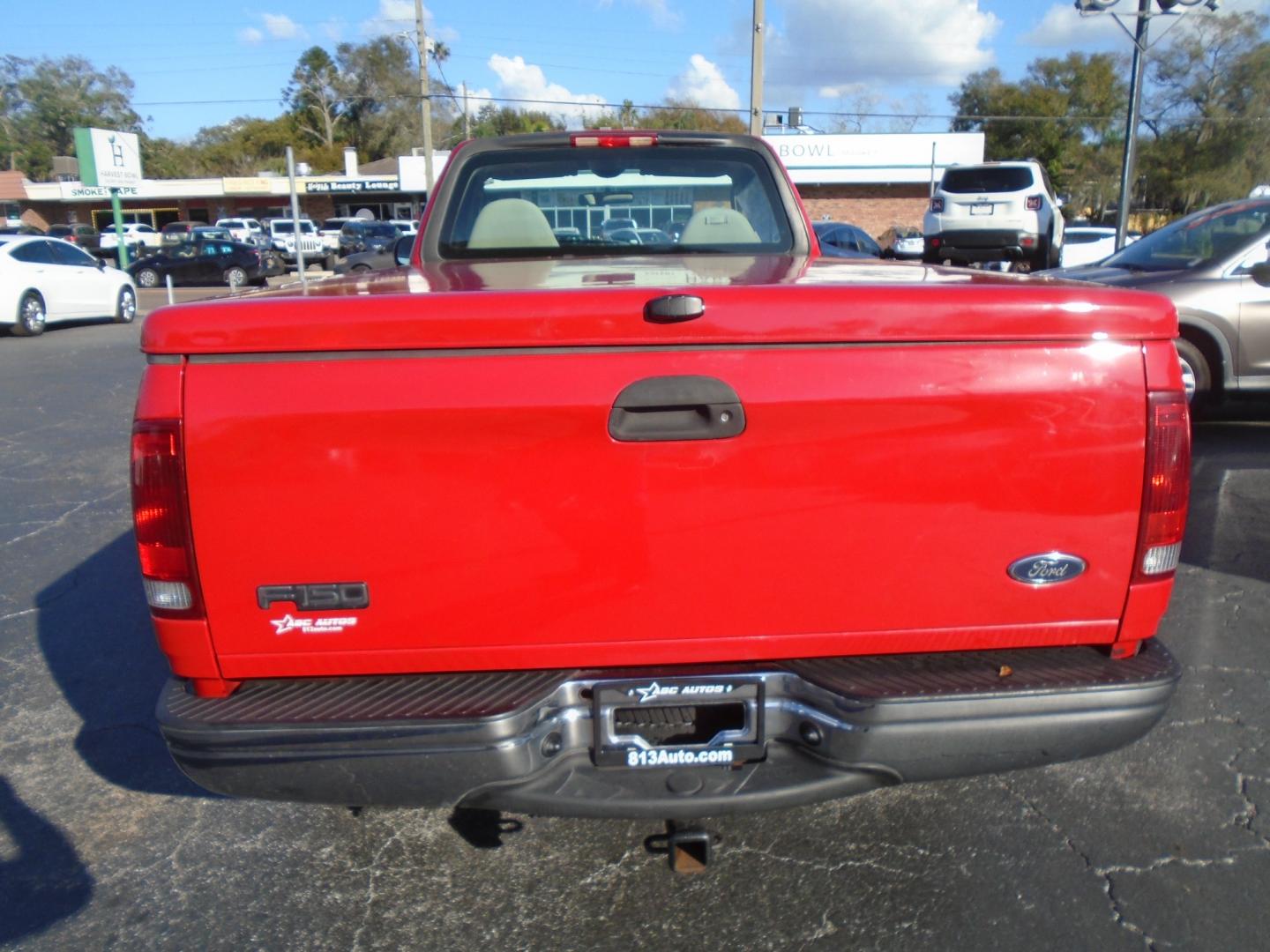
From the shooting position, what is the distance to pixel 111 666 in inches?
166

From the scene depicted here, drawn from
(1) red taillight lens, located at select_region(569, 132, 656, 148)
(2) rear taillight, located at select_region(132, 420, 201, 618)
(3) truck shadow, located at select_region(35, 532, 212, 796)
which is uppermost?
(1) red taillight lens, located at select_region(569, 132, 656, 148)

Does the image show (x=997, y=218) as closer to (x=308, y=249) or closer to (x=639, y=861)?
(x=639, y=861)

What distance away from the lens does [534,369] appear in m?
2.04

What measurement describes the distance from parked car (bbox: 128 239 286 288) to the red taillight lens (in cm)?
2637

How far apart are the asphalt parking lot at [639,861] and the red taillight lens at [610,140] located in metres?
2.55

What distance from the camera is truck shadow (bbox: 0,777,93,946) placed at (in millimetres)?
2633

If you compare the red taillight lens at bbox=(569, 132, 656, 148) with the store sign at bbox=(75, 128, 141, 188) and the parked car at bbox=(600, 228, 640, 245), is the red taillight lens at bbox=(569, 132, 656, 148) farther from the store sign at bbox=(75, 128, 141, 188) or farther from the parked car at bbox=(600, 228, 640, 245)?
the store sign at bbox=(75, 128, 141, 188)

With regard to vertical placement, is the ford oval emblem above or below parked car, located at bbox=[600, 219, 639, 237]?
below

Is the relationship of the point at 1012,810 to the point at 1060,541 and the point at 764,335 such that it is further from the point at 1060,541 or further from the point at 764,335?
the point at 764,335

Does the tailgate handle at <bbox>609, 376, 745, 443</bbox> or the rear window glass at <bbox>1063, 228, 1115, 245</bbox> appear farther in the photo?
the rear window glass at <bbox>1063, 228, 1115, 245</bbox>

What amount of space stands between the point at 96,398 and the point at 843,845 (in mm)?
9705

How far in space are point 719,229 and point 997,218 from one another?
14.0m

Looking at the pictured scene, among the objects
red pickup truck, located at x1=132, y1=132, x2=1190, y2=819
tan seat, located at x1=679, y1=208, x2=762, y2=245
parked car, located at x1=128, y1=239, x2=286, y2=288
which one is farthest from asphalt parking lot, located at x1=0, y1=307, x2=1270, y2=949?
parked car, located at x1=128, y1=239, x2=286, y2=288

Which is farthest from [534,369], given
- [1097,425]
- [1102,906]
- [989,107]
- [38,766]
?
[989,107]
